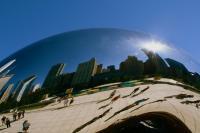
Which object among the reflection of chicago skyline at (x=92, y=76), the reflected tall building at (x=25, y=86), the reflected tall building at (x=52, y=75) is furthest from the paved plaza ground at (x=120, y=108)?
the reflected tall building at (x=25, y=86)

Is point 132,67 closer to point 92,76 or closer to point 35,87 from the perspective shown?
point 92,76

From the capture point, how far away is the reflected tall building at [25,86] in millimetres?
6488

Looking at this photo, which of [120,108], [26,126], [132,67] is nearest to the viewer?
[132,67]

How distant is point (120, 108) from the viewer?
7.24 metres

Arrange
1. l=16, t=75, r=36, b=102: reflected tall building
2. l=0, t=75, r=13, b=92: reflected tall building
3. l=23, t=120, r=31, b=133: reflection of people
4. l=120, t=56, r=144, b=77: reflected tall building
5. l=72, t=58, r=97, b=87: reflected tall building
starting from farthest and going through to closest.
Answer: l=23, t=120, r=31, b=133: reflection of people
l=0, t=75, r=13, b=92: reflected tall building
l=120, t=56, r=144, b=77: reflected tall building
l=16, t=75, r=36, b=102: reflected tall building
l=72, t=58, r=97, b=87: reflected tall building

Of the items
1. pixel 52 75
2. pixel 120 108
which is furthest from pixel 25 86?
pixel 120 108

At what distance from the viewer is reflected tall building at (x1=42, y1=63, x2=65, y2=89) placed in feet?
21.1

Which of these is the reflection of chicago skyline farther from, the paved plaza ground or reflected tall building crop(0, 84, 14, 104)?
the paved plaza ground

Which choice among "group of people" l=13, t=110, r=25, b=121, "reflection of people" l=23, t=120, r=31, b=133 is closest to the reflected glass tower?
"group of people" l=13, t=110, r=25, b=121

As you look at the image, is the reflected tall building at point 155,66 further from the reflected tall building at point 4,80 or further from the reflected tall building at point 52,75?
the reflected tall building at point 4,80

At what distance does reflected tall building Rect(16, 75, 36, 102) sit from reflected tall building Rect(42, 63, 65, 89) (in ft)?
0.80

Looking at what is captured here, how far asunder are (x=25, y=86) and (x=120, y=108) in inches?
74.1

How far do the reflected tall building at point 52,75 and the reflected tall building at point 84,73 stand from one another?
0.94 ft

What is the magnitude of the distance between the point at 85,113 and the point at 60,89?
2003mm
